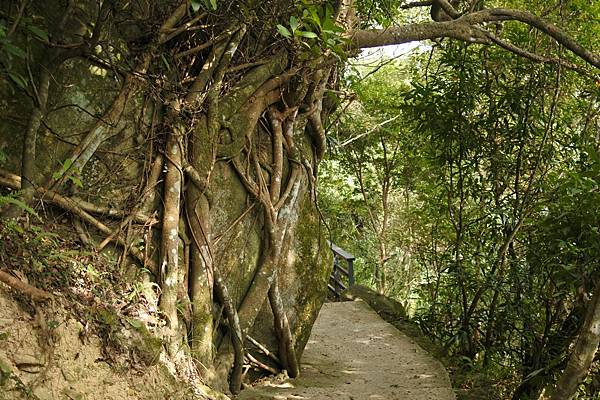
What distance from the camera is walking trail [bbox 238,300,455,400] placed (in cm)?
537

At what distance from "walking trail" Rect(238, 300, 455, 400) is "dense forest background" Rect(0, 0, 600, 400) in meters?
0.32

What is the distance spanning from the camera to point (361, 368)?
6.34 meters

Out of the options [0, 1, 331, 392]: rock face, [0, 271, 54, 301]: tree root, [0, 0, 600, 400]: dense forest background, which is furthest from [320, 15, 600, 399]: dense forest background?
[0, 271, 54, 301]: tree root

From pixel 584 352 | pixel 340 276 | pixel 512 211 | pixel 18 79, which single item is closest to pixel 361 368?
pixel 584 352

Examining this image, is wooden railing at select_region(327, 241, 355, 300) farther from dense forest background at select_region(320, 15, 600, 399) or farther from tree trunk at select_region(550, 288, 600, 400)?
tree trunk at select_region(550, 288, 600, 400)

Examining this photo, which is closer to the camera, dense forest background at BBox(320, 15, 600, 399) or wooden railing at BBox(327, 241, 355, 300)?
dense forest background at BBox(320, 15, 600, 399)

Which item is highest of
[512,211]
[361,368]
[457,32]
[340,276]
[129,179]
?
[457,32]

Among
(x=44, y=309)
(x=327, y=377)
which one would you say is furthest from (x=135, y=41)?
(x=327, y=377)

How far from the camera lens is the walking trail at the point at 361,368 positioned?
537cm

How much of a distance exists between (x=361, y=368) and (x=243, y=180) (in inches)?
98.4

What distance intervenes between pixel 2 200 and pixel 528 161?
644 centimetres

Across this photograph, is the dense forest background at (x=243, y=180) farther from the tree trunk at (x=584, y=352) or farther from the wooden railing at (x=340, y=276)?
the wooden railing at (x=340, y=276)

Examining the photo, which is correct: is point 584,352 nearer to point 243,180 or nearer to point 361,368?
point 361,368

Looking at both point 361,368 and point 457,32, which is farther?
point 361,368
